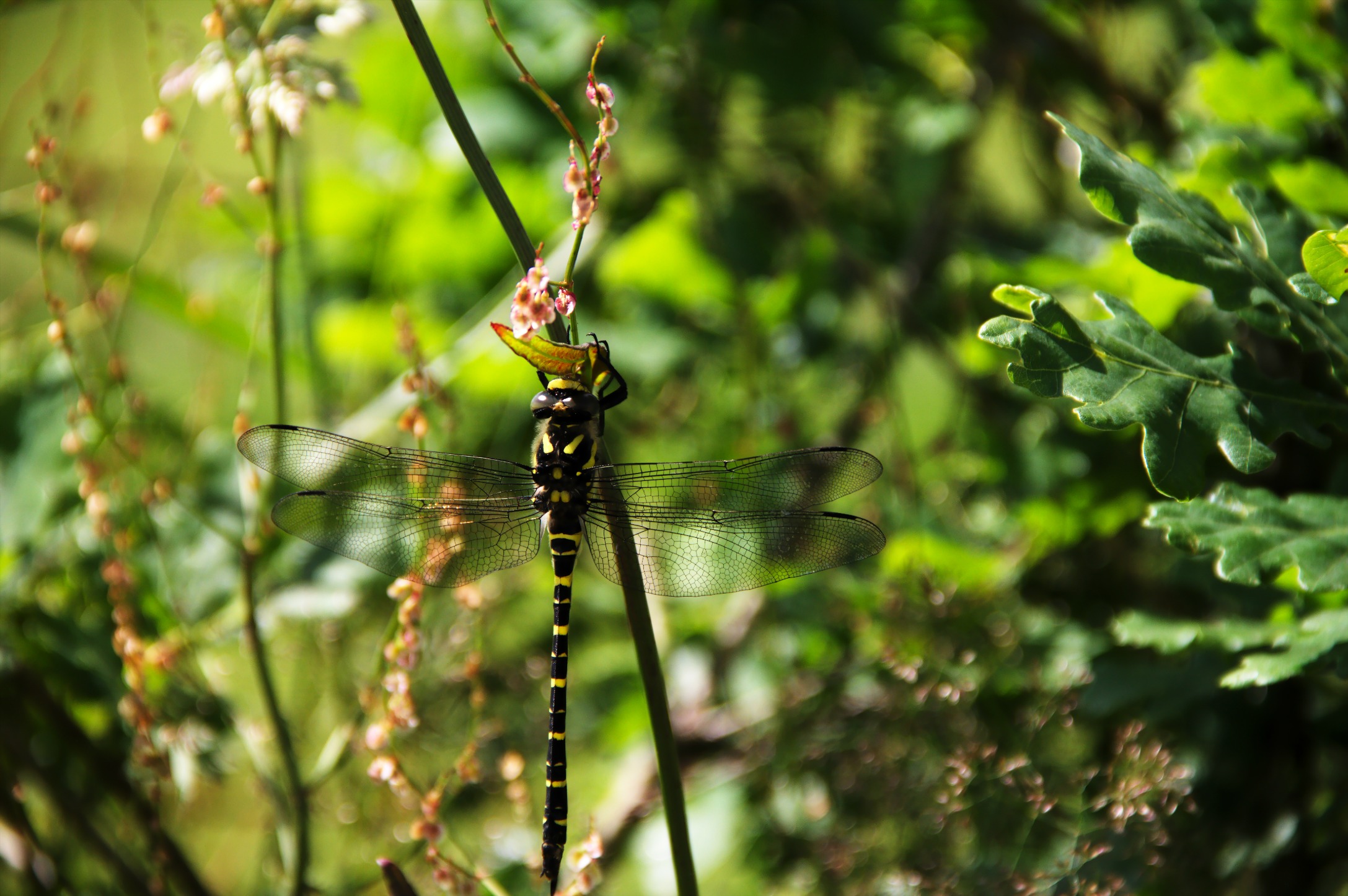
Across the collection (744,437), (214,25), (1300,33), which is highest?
(214,25)

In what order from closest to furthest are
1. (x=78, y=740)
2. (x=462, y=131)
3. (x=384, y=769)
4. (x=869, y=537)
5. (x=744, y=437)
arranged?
1. (x=462, y=131)
2. (x=384, y=769)
3. (x=869, y=537)
4. (x=78, y=740)
5. (x=744, y=437)

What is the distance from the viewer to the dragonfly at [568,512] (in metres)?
0.61

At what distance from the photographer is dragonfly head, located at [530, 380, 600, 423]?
1.80 feet

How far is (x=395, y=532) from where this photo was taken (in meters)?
0.65

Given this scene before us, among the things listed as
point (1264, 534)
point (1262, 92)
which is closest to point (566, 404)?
point (1264, 534)

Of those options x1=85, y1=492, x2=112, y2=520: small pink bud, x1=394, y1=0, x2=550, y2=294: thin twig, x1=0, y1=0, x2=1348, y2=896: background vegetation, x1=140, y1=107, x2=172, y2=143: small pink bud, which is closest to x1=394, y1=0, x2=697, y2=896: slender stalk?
x1=394, y1=0, x2=550, y2=294: thin twig

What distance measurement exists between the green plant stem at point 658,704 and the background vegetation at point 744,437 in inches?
4.8

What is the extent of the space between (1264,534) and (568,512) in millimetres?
375

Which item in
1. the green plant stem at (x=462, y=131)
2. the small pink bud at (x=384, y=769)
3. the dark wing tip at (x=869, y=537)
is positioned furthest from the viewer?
the dark wing tip at (x=869, y=537)

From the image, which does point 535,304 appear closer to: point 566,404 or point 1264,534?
point 566,404

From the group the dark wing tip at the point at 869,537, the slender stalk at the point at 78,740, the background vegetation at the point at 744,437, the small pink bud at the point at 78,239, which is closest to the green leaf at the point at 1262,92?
the background vegetation at the point at 744,437

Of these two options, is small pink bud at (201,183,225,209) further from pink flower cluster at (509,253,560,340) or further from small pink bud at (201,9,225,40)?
pink flower cluster at (509,253,560,340)

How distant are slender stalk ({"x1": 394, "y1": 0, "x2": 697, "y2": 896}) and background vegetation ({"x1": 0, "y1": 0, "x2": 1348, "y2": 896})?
0.39 ft

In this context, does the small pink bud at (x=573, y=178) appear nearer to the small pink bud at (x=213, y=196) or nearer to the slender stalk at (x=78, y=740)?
the small pink bud at (x=213, y=196)
